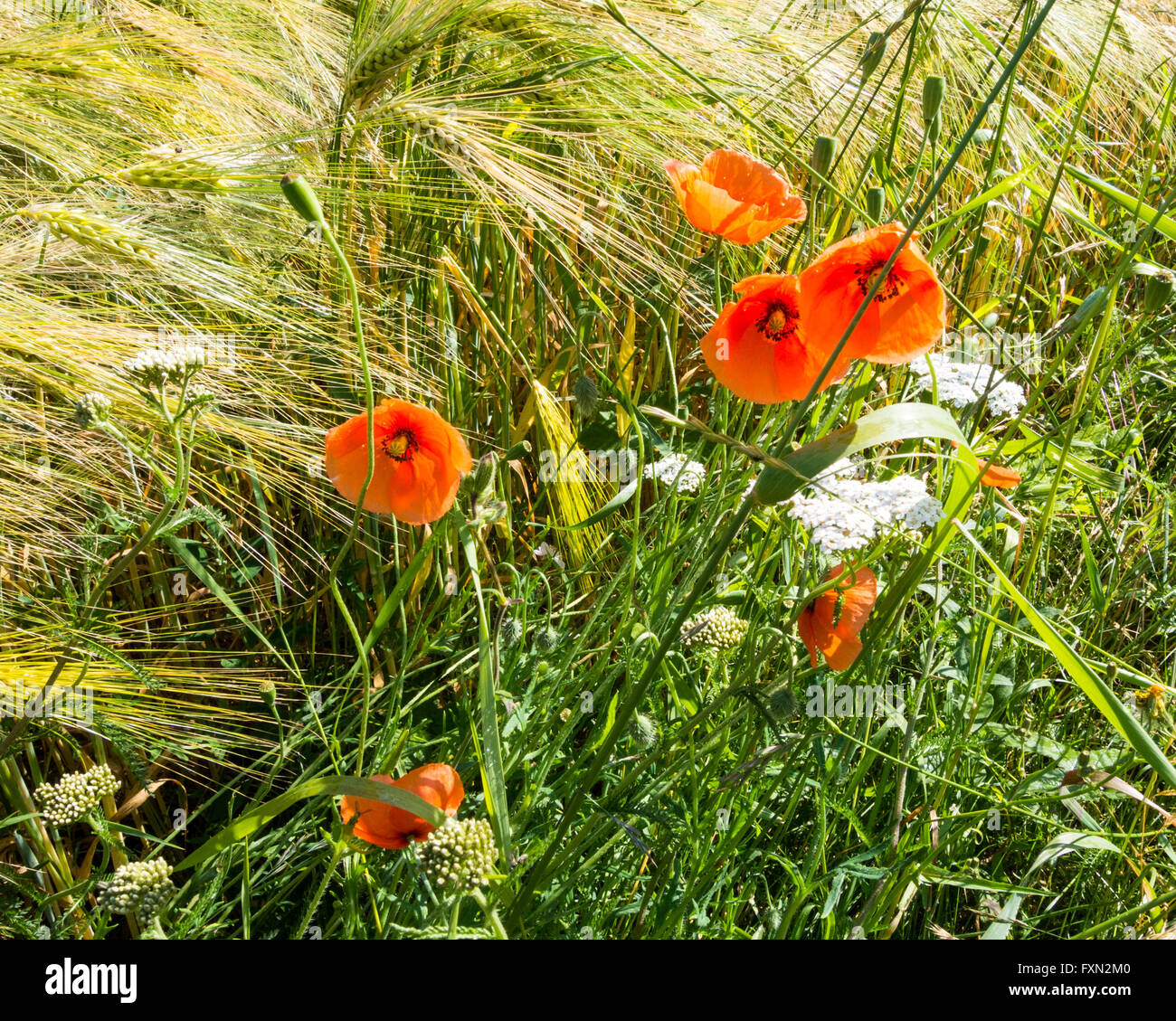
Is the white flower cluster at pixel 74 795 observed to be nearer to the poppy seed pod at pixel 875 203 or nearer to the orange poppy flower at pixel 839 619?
the orange poppy flower at pixel 839 619

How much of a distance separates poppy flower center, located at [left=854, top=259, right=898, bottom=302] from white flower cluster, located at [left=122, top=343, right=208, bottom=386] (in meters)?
0.51

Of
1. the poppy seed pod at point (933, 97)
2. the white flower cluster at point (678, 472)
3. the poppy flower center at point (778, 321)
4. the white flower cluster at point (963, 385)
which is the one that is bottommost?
the poppy flower center at point (778, 321)

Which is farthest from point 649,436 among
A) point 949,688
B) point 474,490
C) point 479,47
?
point 479,47

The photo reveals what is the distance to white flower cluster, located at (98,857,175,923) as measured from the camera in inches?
27.2

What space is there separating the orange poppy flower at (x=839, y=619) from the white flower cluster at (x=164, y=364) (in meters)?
0.54

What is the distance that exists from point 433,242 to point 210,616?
0.55 meters

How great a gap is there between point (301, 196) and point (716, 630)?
55 centimetres

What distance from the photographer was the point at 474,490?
774 mm

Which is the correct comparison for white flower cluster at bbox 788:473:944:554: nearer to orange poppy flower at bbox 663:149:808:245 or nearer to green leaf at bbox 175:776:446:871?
orange poppy flower at bbox 663:149:808:245

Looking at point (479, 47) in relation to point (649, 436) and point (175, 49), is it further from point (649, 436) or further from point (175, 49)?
point (649, 436)

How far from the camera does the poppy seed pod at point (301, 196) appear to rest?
1.92ft

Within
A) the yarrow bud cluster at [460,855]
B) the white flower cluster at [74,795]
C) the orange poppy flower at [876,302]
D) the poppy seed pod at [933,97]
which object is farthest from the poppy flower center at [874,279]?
the white flower cluster at [74,795]

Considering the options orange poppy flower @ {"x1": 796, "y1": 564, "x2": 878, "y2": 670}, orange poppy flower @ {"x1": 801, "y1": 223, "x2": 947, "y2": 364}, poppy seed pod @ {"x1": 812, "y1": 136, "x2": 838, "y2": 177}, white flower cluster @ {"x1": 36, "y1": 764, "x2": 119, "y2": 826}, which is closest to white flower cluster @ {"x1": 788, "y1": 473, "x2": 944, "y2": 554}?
orange poppy flower @ {"x1": 796, "y1": 564, "x2": 878, "y2": 670}

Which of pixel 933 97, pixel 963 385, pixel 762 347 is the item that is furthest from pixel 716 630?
pixel 933 97
